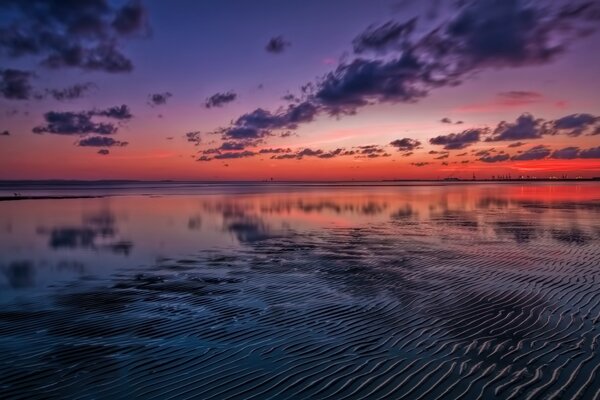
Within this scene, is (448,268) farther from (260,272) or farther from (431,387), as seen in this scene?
(431,387)

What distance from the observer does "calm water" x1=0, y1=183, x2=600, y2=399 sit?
231 inches

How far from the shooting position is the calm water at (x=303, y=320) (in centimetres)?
586

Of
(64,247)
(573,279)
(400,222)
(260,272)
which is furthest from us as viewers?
(400,222)

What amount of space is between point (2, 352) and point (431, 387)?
6.42 metres

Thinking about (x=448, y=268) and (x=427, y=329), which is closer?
(x=427, y=329)

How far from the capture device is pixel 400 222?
89.8ft

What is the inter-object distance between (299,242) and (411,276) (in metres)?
7.81

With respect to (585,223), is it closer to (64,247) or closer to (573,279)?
(573,279)

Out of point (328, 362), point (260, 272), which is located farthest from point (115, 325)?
point (260, 272)

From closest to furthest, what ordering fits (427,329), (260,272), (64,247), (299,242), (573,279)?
1. (427,329)
2. (573,279)
3. (260,272)
4. (64,247)
5. (299,242)

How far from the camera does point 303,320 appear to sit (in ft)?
27.9

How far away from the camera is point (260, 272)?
43.1 ft

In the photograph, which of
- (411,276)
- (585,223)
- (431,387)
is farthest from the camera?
(585,223)

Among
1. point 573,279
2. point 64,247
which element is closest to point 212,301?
point 573,279
